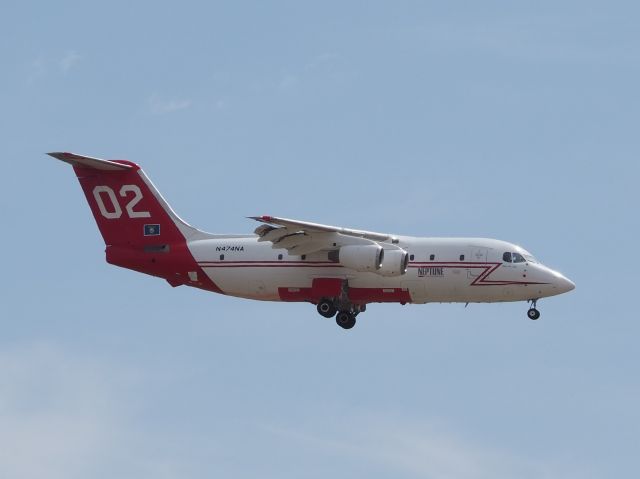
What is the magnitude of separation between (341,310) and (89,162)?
353 inches

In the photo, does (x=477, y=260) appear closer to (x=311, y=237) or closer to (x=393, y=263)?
(x=393, y=263)

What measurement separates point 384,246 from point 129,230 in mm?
8198

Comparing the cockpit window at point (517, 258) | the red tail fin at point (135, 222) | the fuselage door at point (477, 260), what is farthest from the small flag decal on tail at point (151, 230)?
the cockpit window at point (517, 258)

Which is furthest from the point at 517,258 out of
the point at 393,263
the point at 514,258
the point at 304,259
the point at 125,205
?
the point at 125,205

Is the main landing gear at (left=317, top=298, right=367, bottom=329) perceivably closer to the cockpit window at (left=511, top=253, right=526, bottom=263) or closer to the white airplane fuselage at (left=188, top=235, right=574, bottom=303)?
the white airplane fuselage at (left=188, top=235, right=574, bottom=303)

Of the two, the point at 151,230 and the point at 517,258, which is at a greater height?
the point at 517,258

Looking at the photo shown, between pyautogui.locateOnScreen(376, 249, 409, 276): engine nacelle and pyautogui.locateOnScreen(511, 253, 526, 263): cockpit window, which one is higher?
pyautogui.locateOnScreen(511, 253, 526, 263): cockpit window

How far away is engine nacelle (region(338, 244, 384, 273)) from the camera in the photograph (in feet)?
120

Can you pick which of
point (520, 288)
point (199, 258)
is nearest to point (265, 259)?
point (199, 258)

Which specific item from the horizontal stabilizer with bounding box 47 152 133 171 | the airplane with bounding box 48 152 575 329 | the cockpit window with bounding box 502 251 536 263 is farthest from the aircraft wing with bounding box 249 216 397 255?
the horizontal stabilizer with bounding box 47 152 133 171

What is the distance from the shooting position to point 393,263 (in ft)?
121

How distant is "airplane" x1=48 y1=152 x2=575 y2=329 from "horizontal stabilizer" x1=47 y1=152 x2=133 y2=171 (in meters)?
0.03

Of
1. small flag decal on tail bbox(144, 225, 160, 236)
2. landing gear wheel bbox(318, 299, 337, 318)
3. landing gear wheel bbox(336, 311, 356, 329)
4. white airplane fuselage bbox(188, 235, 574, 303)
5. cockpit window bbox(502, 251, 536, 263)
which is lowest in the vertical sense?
landing gear wheel bbox(336, 311, 356, 329)

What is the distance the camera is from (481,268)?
37156mm
